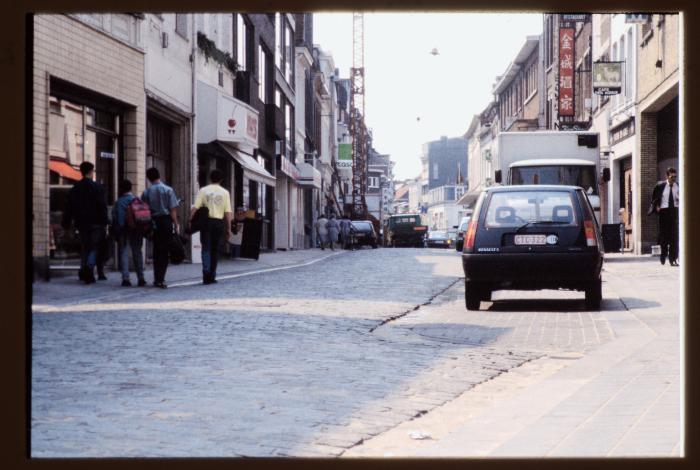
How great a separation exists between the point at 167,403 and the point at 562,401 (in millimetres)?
2011

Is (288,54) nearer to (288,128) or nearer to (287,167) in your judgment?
(288,128)

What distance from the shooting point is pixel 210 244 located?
16156 mm

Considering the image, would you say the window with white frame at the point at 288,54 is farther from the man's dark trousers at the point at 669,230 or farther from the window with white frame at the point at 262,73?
the man's dark trousers at the point at 669,230

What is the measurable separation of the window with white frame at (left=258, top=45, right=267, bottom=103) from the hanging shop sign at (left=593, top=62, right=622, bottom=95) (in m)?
11.2

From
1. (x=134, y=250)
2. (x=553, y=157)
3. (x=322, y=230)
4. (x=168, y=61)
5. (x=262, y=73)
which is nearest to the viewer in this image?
(x=134, y=250)

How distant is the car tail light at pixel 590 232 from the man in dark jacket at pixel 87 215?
6.45 meters

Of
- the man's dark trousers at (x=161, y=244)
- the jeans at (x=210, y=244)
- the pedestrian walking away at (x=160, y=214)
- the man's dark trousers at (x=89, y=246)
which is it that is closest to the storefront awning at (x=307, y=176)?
the jeans at (x=210, y=244)

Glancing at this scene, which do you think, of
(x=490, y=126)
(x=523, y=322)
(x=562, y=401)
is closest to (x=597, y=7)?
(x=562, y=401)

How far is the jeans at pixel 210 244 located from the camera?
16.0 metres

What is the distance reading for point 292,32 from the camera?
4969 centimetres

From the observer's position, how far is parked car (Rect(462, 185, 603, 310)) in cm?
1206

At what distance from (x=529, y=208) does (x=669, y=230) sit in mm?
7256

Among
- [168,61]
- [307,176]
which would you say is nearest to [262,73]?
[307,176]

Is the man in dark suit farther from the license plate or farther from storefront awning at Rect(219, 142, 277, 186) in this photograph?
storefront awning at Rect(219, 142, 277, 186)
